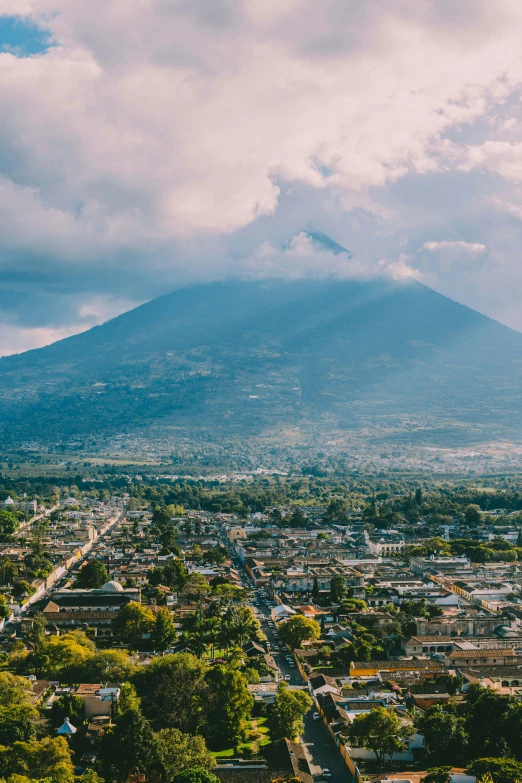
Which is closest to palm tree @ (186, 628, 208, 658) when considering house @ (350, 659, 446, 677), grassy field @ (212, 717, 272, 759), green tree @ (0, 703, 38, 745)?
grassy field @ (212, 717, 272, 759)

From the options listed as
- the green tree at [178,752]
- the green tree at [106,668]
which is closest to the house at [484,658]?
the green tree at [106,668]

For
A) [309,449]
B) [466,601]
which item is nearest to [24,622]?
[466,601]

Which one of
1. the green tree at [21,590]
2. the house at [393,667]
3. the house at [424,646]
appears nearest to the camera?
the house at [393,667]

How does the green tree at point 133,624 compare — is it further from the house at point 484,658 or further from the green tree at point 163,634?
the house at point 484,658

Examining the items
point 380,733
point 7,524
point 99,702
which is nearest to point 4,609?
point 99,702

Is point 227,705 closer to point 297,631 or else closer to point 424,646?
point 297,631

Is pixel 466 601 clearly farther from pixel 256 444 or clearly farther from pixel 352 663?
pixel 256 444

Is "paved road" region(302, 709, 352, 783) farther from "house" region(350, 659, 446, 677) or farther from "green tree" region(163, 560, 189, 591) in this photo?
"green tree" region(163, 560, 189, 591)
